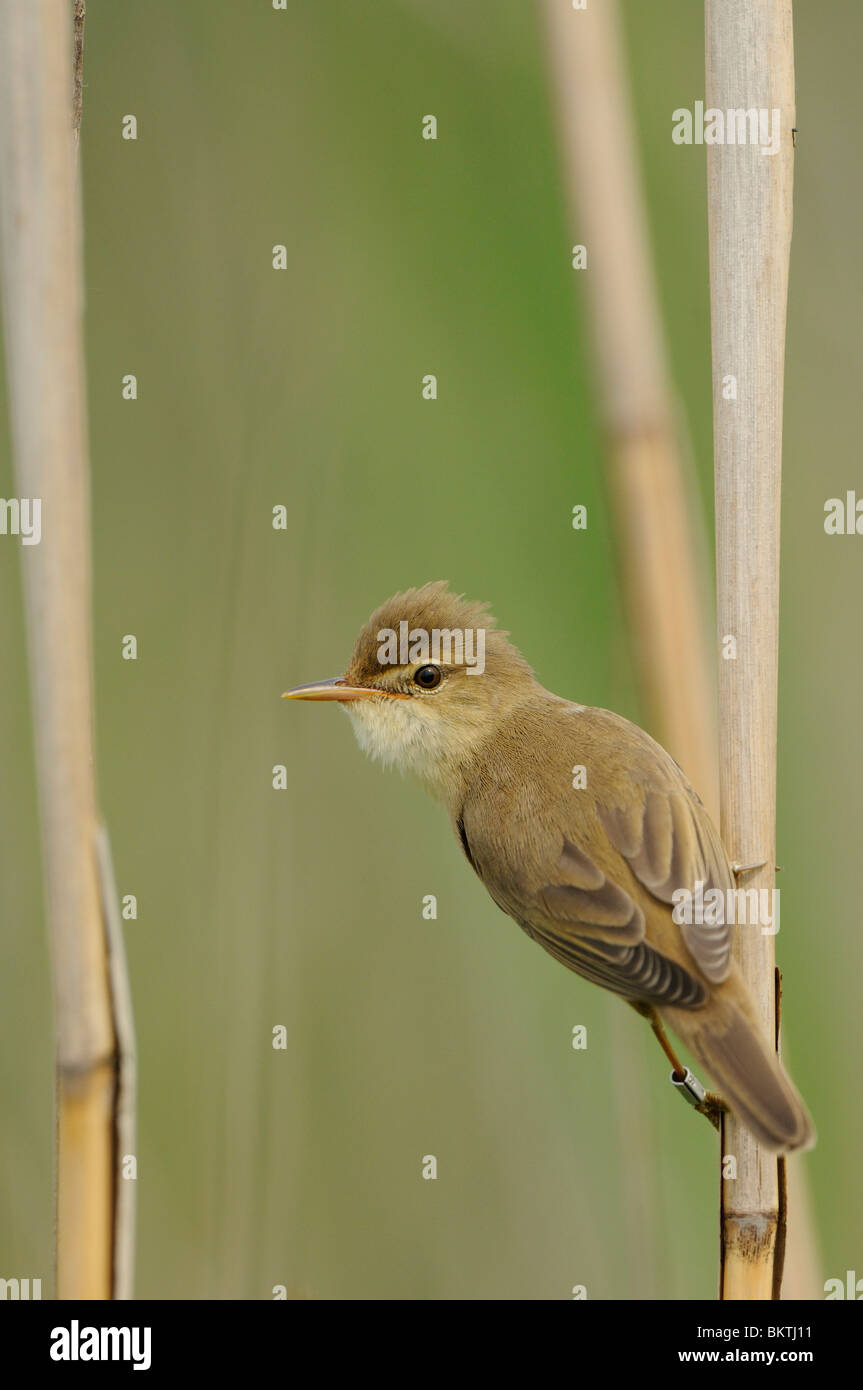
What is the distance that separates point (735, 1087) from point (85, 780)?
1058 millimetres

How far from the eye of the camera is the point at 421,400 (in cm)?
277

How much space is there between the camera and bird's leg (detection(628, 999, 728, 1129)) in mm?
2090

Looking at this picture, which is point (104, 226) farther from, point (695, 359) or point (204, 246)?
point (695, 359)

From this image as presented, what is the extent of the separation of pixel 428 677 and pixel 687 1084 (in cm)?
92

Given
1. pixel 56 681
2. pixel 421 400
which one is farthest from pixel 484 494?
pixel 56 681

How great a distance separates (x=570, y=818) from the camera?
2.26 metres

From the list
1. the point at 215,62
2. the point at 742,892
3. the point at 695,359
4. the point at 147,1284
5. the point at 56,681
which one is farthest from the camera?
the point at 695,359
